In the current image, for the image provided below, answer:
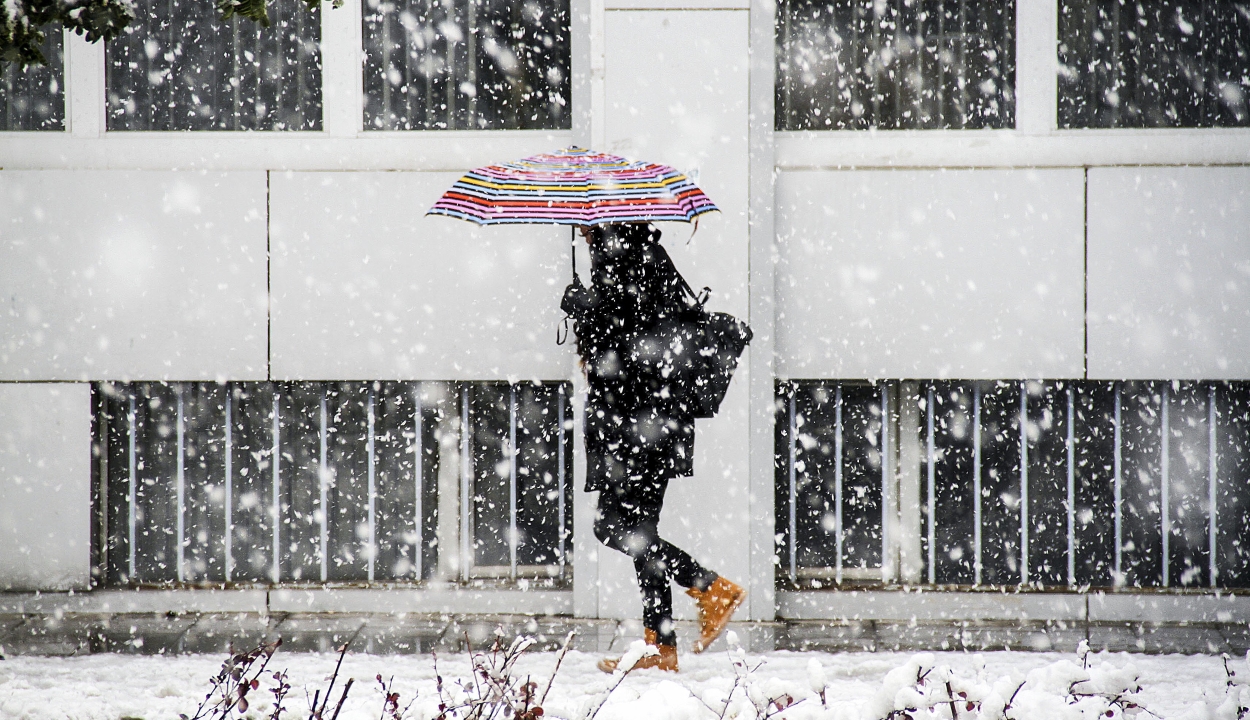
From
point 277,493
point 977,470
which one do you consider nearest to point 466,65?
point 277,493

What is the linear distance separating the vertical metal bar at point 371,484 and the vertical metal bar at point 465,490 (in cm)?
50

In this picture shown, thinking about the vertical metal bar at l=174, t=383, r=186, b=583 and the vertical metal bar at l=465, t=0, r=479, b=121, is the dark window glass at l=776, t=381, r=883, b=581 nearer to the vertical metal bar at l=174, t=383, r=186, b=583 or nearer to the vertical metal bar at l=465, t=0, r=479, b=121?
the vertical metal bar at l=465, t=0, r=479, b=121

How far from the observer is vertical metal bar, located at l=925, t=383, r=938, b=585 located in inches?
219

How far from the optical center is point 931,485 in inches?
219

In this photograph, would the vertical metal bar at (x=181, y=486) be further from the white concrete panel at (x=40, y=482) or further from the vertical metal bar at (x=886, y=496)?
the vertical metal bar at (x=886, y=496)

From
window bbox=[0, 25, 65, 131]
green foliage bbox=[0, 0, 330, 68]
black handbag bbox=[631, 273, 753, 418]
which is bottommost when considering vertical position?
black handbag bbox=[631, 273, 753, 418]

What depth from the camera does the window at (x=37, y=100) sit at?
18.2ft

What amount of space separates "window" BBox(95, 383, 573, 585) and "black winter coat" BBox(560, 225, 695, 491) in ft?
4.73

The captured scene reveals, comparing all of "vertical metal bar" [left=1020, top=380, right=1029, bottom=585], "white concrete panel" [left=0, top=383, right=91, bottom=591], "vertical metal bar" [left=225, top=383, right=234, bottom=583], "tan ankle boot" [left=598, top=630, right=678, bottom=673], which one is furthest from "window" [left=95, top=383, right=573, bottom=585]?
"vertical metal bar" [left=1020, top=380, right=1029, bottom=585]

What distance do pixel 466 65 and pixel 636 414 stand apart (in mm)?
2568

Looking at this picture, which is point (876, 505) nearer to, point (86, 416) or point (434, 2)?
point (434, 2)

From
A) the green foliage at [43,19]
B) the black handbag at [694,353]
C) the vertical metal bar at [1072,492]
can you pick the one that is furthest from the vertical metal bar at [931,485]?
the green foliage at [43,19]

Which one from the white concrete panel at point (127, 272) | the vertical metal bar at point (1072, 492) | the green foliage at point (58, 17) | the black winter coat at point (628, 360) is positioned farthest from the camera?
the vertical metal bar at point (1072, 492)

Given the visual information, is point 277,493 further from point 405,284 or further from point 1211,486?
point 1211,486
